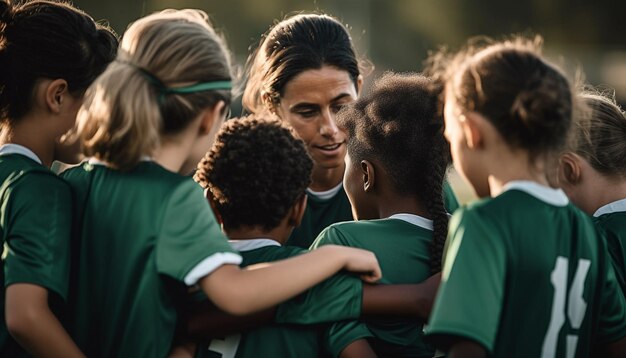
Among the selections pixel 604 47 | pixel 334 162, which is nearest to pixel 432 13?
pixel 604 47

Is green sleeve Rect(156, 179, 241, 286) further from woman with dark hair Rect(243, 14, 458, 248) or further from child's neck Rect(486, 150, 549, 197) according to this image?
woman with dark hair Rect(243, 14, 458, 248)

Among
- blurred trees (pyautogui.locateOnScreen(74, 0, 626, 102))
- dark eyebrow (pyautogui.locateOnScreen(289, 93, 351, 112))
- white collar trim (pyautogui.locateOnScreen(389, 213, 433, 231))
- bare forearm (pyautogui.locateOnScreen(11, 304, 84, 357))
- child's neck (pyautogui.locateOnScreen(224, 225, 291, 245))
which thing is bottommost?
bare forearm (pyautogui.locateOnScreen(11, 304, 84, 357))

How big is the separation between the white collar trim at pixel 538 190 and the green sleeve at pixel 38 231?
51.7 inches

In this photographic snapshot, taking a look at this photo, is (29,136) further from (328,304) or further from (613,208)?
(613,208)

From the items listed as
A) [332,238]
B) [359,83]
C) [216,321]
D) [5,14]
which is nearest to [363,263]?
[332,238]

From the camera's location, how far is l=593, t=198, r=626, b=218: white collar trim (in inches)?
131

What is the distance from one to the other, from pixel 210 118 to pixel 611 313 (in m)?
1.38

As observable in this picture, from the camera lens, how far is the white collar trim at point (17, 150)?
297 centimetres

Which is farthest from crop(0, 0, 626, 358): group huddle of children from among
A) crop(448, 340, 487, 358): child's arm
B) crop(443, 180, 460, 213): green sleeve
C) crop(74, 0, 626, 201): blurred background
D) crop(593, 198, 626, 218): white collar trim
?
crop(74, 0, 626, 201): blurred background

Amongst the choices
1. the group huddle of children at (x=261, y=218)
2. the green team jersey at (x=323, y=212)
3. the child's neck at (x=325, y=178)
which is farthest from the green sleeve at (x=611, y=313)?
the child's neck at (x=325, y=178)

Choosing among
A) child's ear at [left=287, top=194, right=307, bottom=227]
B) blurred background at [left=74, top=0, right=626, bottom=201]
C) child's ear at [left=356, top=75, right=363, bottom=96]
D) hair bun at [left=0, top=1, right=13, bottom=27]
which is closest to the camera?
child's ear at [left=287, top=194, right=307, bottom=227]

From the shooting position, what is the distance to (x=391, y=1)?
103 ft

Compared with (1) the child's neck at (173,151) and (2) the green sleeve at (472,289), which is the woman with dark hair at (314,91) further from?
(2) the green sleeve at (472,289)

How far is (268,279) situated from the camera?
8.24 feet
